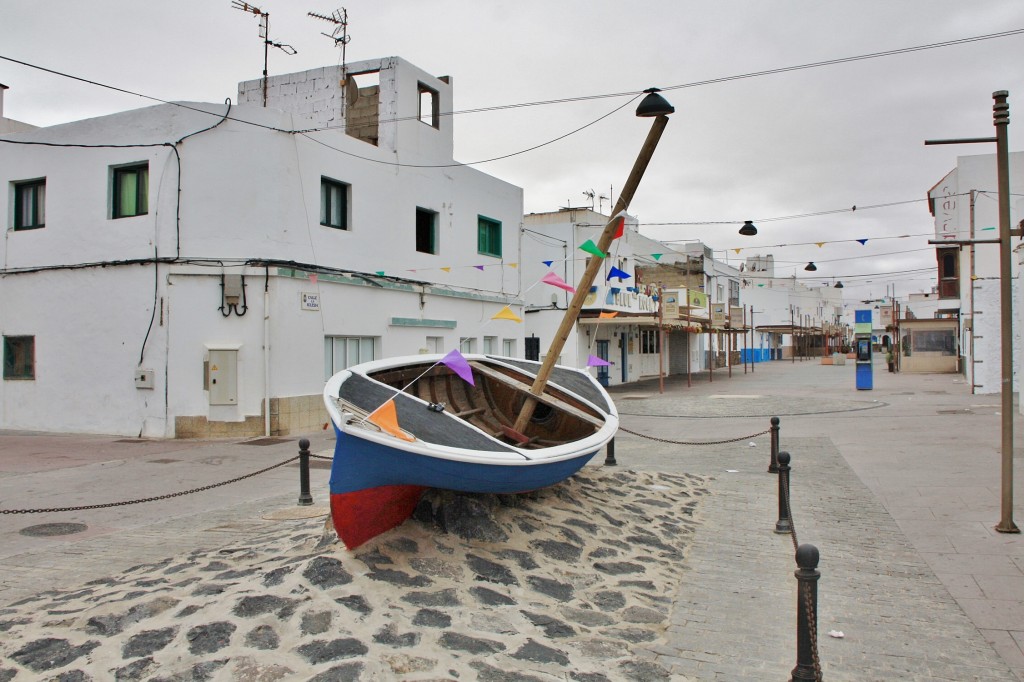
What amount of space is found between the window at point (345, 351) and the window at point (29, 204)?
675cm

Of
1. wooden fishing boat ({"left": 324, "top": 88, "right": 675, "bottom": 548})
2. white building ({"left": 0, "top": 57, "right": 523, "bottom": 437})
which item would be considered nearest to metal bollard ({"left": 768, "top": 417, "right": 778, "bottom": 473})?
wooden fishing boat ({"left": 324, "top": 88, "right": 675, "bottom": 548})

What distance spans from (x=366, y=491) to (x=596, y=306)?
21.7 meters

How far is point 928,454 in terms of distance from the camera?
37.2ft

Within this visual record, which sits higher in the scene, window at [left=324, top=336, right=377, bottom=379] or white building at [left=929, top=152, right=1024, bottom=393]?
white building at [left=929, top=152, right=1024, bottom=393]

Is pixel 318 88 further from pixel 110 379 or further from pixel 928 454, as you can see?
pixel 928 454

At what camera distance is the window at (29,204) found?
15.2m

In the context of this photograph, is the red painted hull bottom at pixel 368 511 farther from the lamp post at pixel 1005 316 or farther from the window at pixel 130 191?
the window at pixel 130 191

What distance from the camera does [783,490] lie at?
688 cm

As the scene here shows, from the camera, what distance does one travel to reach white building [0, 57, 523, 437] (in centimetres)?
1337

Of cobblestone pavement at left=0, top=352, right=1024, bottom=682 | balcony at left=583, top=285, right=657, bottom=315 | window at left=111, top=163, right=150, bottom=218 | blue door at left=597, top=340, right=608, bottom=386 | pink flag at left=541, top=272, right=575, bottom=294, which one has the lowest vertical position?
cobblestone pavement at left=0, top=352, right=1024, bottom=682

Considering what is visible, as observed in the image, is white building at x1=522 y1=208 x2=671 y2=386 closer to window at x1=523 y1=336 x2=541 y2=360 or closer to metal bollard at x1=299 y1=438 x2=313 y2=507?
window at x1=523 y1=336 x2=541 y2=360

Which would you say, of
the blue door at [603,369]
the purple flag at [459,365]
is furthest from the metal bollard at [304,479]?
the blue door at [603,369]

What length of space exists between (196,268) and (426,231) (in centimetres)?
636

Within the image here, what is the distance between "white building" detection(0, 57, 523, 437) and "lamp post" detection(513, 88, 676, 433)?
7432 mm
